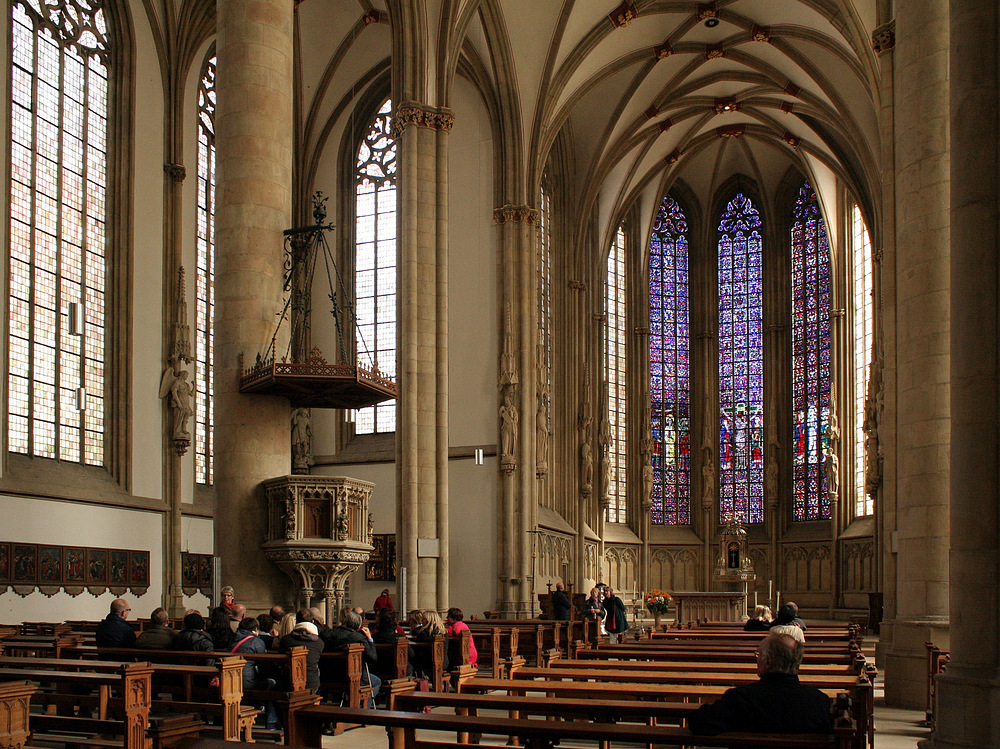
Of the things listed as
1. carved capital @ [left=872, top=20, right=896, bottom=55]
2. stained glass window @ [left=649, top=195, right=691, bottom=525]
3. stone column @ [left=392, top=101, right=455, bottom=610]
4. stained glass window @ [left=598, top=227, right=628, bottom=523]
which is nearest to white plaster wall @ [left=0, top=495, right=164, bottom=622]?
stone column @ [left=392, top=101, right=455, bottom=610]

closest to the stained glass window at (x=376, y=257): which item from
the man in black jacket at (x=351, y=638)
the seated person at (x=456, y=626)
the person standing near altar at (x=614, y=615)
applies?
the person standing near altar at (x=614, y=615)

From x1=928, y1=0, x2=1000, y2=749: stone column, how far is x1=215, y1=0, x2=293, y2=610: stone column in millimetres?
8264

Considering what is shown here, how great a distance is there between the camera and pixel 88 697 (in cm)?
887

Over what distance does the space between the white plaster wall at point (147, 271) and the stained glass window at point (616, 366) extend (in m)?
17.2

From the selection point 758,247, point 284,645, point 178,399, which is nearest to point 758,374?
point 758,247

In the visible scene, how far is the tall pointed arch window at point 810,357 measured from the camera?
36188 mm

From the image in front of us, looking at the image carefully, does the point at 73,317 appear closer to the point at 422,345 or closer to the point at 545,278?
the point at 422,345

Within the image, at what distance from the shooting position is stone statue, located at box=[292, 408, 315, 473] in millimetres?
27094

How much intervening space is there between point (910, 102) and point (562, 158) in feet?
68.1

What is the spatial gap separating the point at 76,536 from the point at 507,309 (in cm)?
1050

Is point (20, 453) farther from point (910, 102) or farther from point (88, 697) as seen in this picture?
point (910, 102)

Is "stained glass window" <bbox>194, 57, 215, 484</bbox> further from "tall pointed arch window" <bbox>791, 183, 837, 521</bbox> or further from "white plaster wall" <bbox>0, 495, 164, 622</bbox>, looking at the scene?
"tall pointed arch window" <bbox>791, 183, 837, 521</bbox>

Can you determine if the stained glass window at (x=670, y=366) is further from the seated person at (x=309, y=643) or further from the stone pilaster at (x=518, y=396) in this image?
the seated person at (x=309, y=643)

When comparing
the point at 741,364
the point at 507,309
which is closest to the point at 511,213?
the point at 507,309
